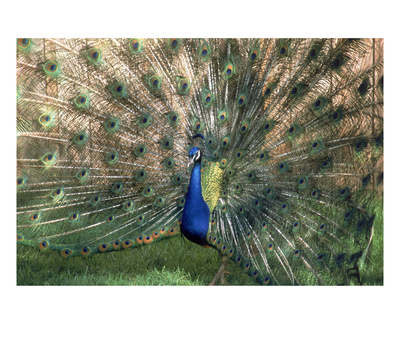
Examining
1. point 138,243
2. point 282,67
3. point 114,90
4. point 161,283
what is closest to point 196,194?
point 138,243

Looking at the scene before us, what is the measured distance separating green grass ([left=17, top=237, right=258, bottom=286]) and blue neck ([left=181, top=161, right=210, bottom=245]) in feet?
1.62

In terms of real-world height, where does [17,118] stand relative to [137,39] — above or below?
below

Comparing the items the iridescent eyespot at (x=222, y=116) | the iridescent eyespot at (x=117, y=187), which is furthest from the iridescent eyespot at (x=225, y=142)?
the iridescent eyespot at (x=117, y=187)

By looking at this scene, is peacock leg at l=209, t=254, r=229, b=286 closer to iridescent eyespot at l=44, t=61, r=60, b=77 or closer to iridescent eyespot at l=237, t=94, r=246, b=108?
iridescent eyespot at l=237, t=94, r=246, b=108

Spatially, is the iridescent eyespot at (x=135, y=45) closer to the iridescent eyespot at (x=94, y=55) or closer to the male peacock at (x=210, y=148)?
the male peacock at (x=210, y=148)

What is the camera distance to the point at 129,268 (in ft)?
12.3

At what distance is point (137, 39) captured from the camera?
3.36 meters

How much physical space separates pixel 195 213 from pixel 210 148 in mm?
654

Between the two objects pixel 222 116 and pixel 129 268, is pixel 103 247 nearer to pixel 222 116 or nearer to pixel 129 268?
pixel 129 268

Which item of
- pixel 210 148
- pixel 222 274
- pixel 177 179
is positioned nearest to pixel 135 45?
pixel 210 148

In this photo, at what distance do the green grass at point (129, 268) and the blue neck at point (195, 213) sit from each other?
50 cm

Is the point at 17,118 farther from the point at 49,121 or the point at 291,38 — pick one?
the point at 291,38

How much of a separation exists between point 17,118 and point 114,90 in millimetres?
856

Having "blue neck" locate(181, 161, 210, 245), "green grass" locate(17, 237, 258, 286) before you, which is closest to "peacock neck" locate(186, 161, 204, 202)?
"blue neck" locate(181, 161, 210, 245)
